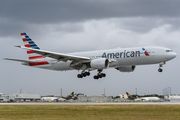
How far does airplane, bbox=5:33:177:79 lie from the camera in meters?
55.3

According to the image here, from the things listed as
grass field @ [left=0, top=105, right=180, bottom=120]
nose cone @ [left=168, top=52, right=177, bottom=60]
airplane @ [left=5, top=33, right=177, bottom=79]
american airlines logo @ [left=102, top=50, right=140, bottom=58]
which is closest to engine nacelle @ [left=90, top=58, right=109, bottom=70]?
Result: airplane @ [left=5, top=33, right=177, bottom=79]

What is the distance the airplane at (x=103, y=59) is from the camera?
182 feet

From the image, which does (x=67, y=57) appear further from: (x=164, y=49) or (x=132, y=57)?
(x=164, y=49)

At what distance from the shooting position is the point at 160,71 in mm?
Answer: 57062

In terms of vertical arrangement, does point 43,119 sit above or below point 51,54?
below

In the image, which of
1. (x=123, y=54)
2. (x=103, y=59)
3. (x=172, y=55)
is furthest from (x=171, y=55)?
(x=103, y=59)

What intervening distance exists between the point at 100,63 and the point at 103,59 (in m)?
1.10

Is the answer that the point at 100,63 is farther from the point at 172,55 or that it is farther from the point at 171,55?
the point at 172,55

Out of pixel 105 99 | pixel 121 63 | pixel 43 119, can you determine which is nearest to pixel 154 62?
pixel 121 63

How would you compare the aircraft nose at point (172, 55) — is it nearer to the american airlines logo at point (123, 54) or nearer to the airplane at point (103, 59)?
the airplane at point (103, 59)

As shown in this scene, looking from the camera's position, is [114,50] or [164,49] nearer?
[164,49]

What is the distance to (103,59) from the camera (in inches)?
2281

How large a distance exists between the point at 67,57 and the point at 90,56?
5.27m

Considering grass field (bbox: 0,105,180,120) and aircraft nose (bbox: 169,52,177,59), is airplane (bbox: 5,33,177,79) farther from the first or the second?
grass field (bbox: 0,105,180,120)
